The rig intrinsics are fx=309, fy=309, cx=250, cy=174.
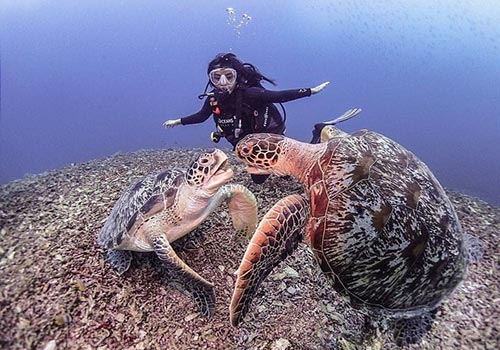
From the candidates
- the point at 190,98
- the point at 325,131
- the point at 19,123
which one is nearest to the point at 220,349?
the point at 325,131

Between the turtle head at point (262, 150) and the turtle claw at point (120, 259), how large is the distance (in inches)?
62.9

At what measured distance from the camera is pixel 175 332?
268cm

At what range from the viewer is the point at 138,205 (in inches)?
121

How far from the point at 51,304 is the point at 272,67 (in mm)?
103170

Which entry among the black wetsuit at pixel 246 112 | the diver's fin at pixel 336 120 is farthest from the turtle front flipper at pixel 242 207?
the diver's fin at pixel 336 120

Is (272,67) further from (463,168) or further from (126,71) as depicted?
(463,168)

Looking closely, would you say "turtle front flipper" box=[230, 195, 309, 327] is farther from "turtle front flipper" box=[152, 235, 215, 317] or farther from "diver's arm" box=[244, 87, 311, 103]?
"diver's arm" box=[244, 87, 311, 103]

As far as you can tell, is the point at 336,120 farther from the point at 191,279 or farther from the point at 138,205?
the point at 191,279

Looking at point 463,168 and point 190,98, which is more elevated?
point 463,168

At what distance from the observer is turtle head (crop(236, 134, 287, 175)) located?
9.46 ft

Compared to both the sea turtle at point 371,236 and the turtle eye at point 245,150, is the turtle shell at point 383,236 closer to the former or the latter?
the sea turtle at point 371,236

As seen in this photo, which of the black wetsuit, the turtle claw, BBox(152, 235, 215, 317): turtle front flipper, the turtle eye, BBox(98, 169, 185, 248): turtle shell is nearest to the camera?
BBox(152, 235, 215, 317): turtle front flipper

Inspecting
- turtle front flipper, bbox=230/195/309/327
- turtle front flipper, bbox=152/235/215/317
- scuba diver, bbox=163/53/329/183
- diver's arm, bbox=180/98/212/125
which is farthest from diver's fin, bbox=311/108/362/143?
turtle front flipper, bbox=152/235/215/317

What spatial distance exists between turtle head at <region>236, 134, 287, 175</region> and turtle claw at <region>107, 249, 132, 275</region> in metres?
1.60
